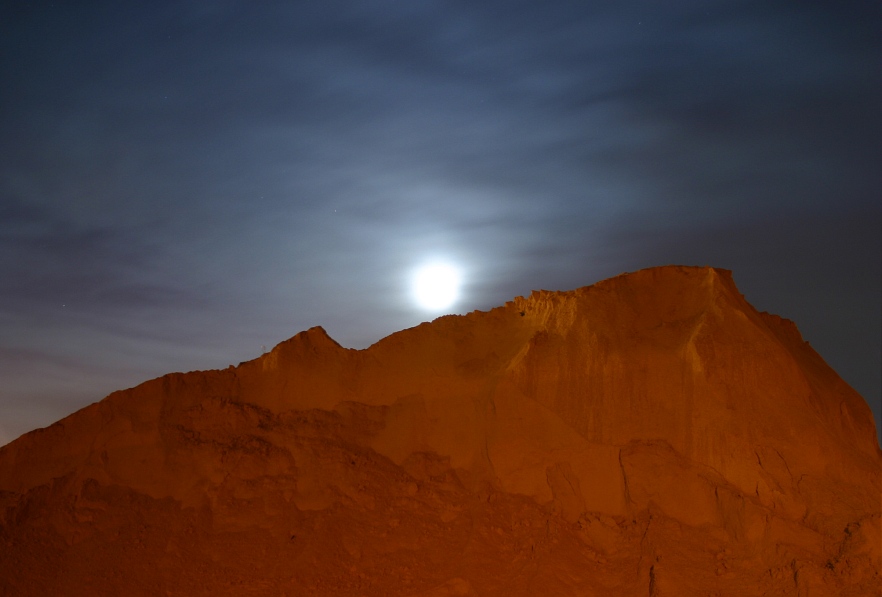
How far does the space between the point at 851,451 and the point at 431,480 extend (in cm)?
830

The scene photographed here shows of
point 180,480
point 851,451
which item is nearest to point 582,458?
point 851,451

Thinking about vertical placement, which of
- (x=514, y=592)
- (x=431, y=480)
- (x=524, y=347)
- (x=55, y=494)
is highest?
(x=524, y=347)

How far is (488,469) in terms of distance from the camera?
15.1 meters

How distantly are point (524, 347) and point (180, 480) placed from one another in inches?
295

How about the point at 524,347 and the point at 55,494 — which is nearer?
the point at 55,494

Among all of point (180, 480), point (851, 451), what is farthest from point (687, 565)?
point (180, 480)

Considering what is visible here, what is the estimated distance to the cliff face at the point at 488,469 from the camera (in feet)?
43.8

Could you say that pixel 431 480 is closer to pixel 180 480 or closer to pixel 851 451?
pixel 180 480

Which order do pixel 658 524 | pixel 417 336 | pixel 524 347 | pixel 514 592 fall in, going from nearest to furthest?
pixel 514 592 → pixel 658 524 → pixel 524 347 → pixel 417 336

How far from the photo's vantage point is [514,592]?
13.1 m

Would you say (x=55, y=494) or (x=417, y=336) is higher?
(x=417, y=336)

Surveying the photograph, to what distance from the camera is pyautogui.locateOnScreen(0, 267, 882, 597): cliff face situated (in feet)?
43.8

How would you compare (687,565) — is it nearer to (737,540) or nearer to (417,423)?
(737,540)

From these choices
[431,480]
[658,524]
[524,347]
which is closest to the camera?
[658,524]
